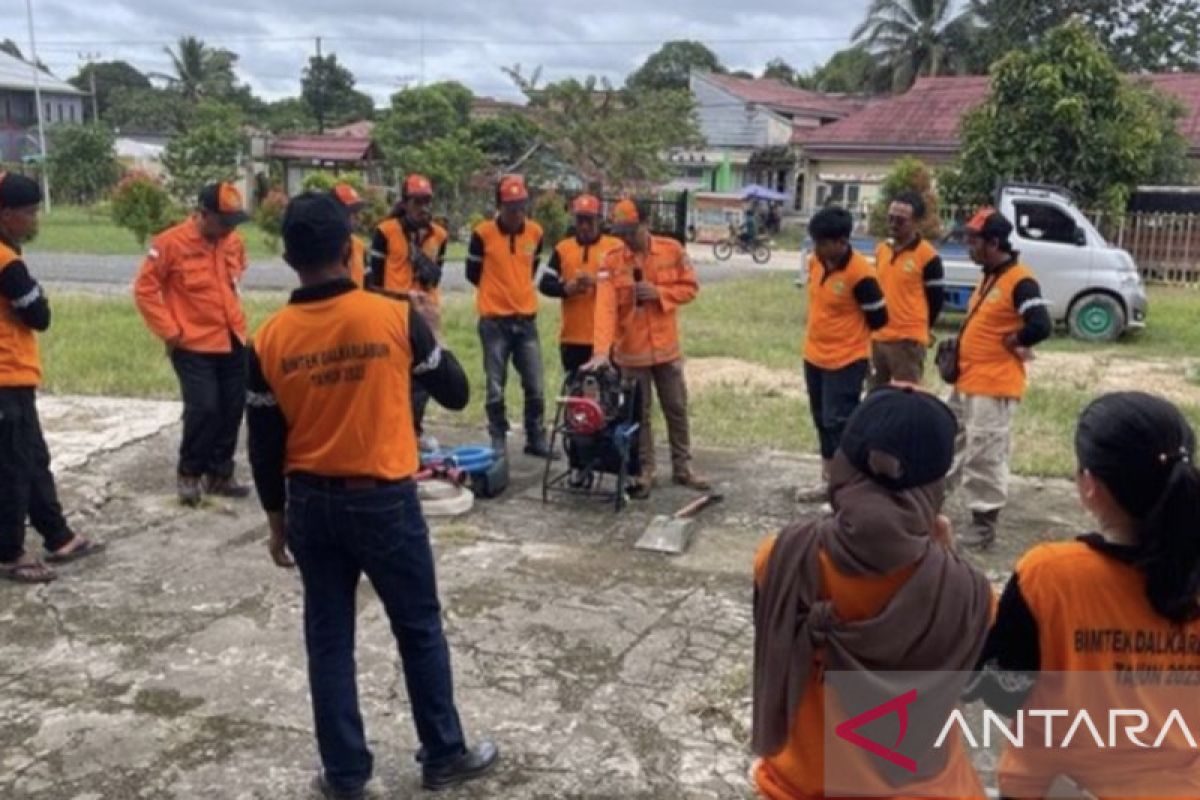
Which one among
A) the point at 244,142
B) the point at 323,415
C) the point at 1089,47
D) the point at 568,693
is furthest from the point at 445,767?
the point at 244,142

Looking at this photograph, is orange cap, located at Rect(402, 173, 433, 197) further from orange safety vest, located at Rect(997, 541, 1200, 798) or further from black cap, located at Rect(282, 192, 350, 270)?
orange safety vest, located at Rect(997, 541, 1200, 798)

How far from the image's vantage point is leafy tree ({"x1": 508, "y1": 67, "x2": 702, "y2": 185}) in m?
33.9

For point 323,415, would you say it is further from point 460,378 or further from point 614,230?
point 614,230

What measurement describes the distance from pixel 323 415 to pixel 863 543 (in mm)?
1751

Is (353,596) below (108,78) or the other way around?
below

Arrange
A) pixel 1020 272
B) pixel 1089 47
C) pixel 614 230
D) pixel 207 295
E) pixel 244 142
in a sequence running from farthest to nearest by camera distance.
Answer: pixel 244 142 < pixel 1089 47 < pixel 614 230 < pixel 207 295 < pixel 1020 272

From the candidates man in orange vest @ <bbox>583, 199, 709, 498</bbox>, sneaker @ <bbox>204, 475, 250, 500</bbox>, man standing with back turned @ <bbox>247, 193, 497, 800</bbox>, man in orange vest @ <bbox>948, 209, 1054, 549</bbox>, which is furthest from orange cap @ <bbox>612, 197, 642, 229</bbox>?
man standing with back turned @ <bbox>247, 193, 497, 800</bbox>

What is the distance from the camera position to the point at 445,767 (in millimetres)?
3355

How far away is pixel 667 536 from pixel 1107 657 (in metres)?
3.74

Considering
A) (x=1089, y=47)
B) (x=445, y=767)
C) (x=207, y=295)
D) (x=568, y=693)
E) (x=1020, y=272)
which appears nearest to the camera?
(x=445, y=767)

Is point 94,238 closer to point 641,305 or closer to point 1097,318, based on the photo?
point 1097,318

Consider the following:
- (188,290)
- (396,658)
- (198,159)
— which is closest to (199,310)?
(188,290)

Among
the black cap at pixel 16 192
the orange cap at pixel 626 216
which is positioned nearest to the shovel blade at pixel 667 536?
the orange cap at pixel 626 216

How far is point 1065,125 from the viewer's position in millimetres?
18422
